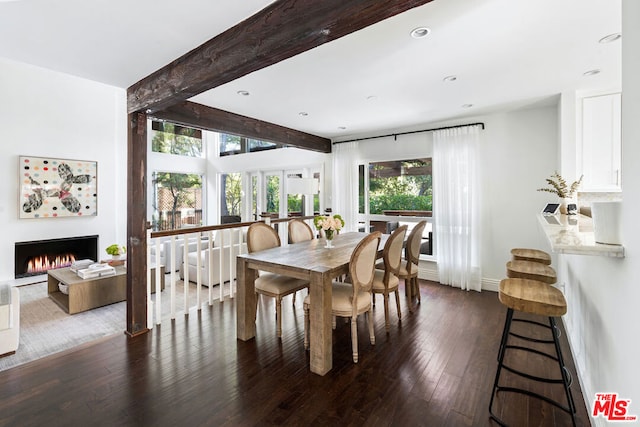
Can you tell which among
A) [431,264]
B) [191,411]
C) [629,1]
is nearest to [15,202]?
[191,411]

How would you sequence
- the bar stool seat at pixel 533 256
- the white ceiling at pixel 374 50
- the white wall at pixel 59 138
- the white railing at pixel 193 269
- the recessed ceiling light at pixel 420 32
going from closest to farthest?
the white ceiling at pixel 374 50, the recessed ceiling light at pixel 420 32, the bar stool seat at pixel 533 256, the white railing at pixel 193 269, the white wall at pixel 59 138

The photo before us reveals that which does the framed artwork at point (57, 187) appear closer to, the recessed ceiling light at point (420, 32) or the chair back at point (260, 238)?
the chair back at point (260, 238)

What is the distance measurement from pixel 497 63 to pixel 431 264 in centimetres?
310

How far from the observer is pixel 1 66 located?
183 inches

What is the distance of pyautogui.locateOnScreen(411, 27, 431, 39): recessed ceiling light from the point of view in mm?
1942

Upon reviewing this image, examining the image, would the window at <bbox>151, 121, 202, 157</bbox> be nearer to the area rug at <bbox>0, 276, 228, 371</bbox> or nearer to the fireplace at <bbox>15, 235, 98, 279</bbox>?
the fireplace at <bbox>15, 235, 98, 279</bbox>

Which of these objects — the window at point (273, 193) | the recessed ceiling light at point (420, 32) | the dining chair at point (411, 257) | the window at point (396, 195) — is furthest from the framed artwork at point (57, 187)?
the recessed ceiling light at point (420, 32)

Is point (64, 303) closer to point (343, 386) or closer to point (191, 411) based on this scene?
point (191, 411)

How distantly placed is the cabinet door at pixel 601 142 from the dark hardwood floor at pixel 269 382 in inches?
66.6

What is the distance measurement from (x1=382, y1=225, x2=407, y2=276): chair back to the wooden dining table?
0.39 metres

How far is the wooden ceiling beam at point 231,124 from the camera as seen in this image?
10.4ft

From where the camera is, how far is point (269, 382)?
6.88ft

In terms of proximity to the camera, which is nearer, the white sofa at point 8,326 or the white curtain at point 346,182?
the white sofa at point 8,326

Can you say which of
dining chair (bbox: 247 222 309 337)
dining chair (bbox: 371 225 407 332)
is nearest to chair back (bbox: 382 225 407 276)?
dining chair (bbox: 371 225 407 332)
